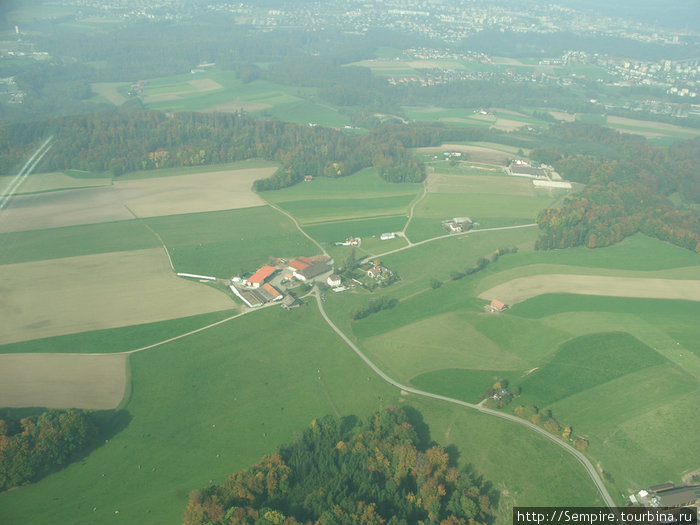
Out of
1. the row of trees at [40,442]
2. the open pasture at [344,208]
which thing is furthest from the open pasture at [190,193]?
the row of trees at [40,442]

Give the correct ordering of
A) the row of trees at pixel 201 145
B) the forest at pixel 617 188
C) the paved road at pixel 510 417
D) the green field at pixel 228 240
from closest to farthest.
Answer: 1. the paved road at pixel 510 417
2. the green field at pixel 228 240
3. the forest at pixel 617 188
4. the row of trees at pixel 201 145

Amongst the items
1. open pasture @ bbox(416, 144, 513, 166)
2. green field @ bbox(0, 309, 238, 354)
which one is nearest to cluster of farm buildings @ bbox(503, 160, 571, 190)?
open pasture @ bbox(416, 144, 513, 166)

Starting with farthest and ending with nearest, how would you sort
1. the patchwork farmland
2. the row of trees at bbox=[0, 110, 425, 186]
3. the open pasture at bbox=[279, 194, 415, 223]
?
the row of trees at bbox=[0, 110, 425, 186], the open pasture at bbox=[279, 194, 415, 223], the patchwork farmland

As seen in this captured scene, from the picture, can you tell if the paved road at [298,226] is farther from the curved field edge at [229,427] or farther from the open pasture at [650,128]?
the open pasture at [650,128]

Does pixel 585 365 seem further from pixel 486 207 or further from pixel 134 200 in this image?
pixel 134 200

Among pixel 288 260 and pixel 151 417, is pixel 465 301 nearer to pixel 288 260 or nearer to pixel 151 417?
pixel 288 260

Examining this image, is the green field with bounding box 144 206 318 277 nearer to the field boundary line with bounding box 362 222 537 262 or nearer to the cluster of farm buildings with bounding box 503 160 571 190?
the field boundary line with bounding box 362 222 537 262

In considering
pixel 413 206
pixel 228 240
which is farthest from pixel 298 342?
pixel 413 206
